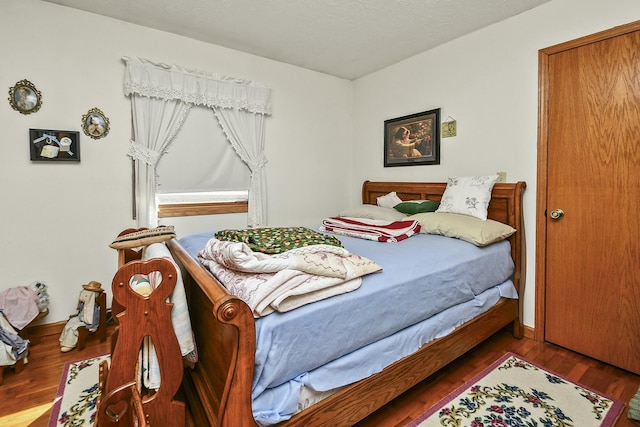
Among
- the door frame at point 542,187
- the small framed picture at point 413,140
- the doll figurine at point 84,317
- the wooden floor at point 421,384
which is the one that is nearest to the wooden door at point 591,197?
the door frame at point 542,187

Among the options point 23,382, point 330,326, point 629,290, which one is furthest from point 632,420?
point 23,382

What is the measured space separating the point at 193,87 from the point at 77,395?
240 centimetres

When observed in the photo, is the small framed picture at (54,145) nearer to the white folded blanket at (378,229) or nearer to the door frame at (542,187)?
the white folded blanket at (378,229)

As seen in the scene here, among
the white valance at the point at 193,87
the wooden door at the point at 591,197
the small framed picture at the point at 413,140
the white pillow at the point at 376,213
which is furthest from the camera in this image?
the small framed picture at the point at 413,140

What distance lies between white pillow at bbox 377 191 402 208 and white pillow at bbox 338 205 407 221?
25 cm

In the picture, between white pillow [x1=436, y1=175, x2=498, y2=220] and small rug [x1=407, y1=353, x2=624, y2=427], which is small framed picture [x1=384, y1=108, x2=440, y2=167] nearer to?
white pillow [x1=436, y1=175, x2=498, y2=220]

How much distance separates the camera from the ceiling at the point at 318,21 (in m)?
2.40

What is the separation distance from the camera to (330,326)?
1.31 metres

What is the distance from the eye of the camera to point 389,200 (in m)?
3.29

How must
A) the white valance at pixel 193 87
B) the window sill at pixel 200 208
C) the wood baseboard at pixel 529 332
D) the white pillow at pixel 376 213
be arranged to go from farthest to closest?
the window sill at pixel 200 208, the white pillow at pixel 376 213, the white valance at pixel 193 87, the wood baseboard at pixel 529 332

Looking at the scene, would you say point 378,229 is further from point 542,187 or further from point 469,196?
point 542,187

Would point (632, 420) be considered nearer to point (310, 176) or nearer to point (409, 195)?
point (409, 195)

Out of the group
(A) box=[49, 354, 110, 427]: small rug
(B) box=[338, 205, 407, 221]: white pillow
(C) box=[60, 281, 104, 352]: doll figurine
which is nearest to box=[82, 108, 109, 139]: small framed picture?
→ (C) box=[60, 281, 104, 352]: doll figurine

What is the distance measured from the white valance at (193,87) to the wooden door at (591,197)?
242 cm
